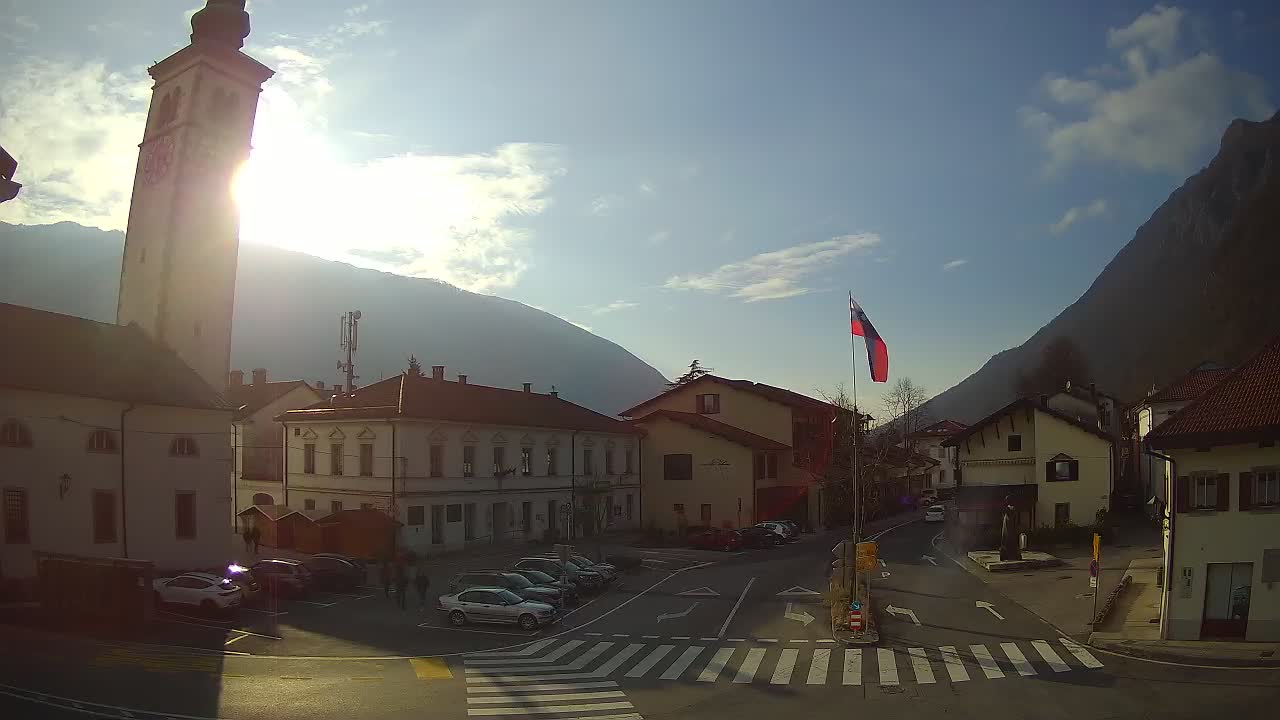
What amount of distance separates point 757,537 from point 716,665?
100ft

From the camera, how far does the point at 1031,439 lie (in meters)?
52.4

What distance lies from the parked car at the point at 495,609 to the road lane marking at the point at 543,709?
392 inches

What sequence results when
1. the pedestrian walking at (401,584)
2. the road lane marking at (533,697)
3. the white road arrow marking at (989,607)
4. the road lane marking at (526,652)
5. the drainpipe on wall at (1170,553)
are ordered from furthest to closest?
the pedestrian walking at (401,584)
the white road arrow marking at (989,607)
the road lane marking at (526,652)
the drainpipe on wall at (1170,553)
the road lane marking at (533,697)

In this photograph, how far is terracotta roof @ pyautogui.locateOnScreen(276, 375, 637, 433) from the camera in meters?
Result: 47.6

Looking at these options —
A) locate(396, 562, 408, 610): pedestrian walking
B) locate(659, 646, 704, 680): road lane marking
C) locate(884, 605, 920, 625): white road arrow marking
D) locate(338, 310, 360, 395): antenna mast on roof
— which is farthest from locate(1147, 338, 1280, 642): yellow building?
locate(338, 310, 360, 395): antenna mast on roof

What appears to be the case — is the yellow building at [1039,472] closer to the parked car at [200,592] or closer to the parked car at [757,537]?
the parked car at [757,537]

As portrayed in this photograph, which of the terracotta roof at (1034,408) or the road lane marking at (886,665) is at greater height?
the terracotta roof at (1034,408)

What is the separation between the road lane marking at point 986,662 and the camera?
21766 mm

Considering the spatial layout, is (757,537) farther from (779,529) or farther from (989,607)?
(989,607)

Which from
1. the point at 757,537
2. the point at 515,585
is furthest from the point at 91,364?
the point at 757,537

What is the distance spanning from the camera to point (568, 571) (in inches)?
1457

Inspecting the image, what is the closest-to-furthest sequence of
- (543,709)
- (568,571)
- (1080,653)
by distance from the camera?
(543,709)
(1080,653)
(568,571)

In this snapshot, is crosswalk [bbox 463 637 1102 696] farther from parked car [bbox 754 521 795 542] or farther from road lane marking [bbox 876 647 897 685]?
parked car [bbox 754 521 795 542]

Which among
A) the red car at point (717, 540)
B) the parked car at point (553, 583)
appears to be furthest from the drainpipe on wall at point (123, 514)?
the red car at point (717, 540)
